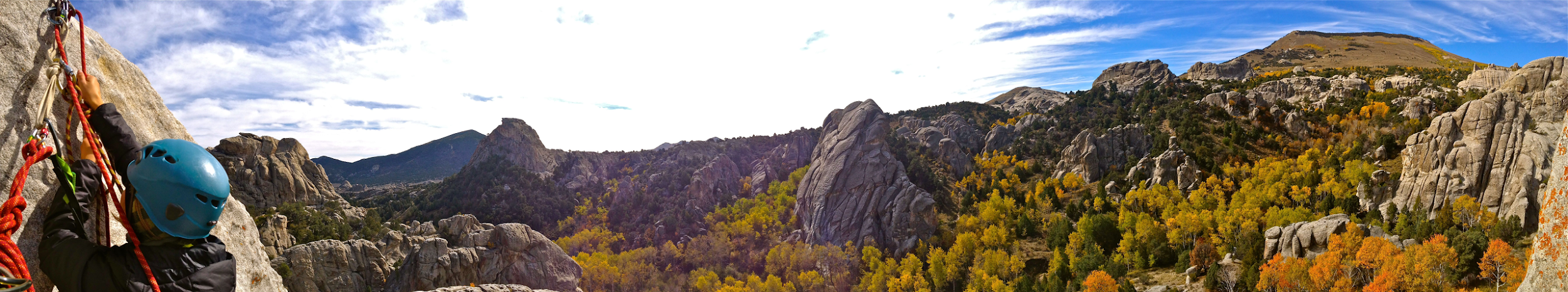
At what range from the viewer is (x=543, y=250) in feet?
226

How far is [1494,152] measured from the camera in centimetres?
5375

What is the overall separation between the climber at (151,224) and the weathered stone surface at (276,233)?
2595 inches

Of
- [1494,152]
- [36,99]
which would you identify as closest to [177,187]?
[36,99]

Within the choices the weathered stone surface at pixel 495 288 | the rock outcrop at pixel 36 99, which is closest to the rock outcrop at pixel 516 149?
the weathered stone surface at pixel 495 288

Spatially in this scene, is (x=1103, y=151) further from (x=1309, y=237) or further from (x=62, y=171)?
(x=62, y=171)

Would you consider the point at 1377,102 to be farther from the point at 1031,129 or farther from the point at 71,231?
the point at 71,231

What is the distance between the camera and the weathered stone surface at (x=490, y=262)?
197 feet

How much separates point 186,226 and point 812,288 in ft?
249

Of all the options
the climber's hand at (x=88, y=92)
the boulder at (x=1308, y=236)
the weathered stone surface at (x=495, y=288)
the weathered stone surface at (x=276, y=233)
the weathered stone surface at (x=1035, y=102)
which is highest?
the weathered stone surface at (x=1035, y=102)

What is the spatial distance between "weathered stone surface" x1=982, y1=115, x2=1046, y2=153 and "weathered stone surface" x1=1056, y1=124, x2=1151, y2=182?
19.8 meters

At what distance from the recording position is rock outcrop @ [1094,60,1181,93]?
140 meters

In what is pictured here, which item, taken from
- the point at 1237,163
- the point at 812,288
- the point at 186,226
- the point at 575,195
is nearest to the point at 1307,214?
the point at 1237,163

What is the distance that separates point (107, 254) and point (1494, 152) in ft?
285

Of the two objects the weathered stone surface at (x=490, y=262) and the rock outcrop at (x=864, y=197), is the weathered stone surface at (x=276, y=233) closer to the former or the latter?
the weathered stone surface at (x=490, y=262)
